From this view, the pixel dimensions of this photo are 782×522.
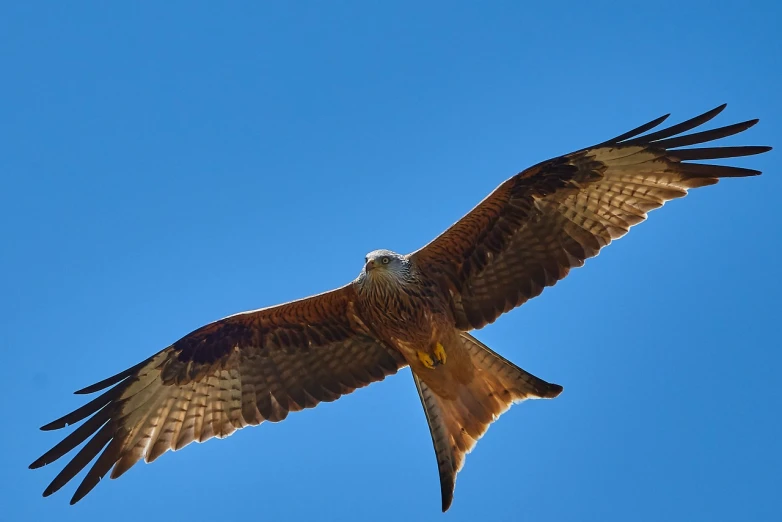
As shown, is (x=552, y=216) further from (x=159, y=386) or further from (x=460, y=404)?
(x=159, y=386)

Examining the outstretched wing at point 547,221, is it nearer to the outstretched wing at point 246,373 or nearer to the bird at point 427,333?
the bird at point 427,333

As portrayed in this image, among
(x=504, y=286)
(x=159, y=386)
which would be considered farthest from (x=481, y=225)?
(x=159, y=386)

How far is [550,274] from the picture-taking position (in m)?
10.2

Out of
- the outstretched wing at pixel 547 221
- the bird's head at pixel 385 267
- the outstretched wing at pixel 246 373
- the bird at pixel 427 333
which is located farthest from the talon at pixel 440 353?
the bird's head at pixel 385 267

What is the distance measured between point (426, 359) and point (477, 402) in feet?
2.19

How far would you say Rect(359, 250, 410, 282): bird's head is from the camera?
986 centimetres

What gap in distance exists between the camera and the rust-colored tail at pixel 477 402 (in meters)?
10.0

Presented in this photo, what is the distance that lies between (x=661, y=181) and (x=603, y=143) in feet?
2.24

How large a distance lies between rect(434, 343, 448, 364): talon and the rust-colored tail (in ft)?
0.86

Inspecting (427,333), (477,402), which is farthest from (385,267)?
(477,402)

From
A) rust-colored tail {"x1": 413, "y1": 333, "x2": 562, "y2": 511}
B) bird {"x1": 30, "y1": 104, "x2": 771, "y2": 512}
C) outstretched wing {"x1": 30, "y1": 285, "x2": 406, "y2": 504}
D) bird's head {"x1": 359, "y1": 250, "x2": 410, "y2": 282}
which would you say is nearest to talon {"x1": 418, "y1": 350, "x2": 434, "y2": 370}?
bird {"x1": 30, "y1": 104, "x2": 771, "y2": 512}

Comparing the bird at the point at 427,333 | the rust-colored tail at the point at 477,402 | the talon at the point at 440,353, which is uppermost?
the bird at the point at 427,333

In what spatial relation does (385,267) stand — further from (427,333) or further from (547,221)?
(547,221)

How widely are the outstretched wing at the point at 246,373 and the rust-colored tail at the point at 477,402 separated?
0.80m
